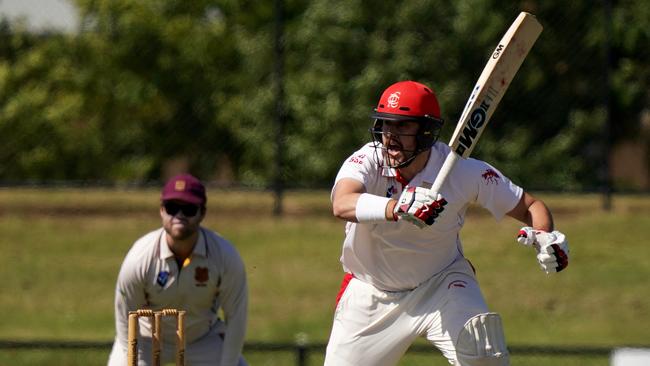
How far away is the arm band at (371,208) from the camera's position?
5.48m

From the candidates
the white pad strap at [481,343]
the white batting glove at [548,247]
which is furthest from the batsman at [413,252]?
the white batting glove at [548,247]

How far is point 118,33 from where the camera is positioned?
43.3 feet

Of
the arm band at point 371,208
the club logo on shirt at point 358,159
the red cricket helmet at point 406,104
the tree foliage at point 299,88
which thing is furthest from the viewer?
the tree foliage at point 299,88

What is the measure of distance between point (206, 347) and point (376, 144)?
171 cm

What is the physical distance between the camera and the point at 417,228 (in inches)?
237

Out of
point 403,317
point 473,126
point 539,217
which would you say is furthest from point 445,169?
point 403,317

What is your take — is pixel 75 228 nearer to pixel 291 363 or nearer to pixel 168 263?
pixel 291 363

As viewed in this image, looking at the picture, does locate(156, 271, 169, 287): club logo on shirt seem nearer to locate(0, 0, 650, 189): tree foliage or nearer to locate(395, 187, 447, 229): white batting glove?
locate(395, 187, 447, 229): white batting glove

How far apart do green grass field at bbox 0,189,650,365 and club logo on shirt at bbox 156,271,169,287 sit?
2759 mm

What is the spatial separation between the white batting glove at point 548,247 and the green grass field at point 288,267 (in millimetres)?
4102

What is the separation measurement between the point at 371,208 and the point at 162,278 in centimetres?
179

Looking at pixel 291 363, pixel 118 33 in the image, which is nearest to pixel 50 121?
pixel 118 33

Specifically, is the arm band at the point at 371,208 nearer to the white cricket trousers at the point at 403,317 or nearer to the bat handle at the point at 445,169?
the bat handle at the point at 445,169

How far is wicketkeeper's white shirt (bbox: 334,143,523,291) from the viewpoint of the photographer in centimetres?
599
